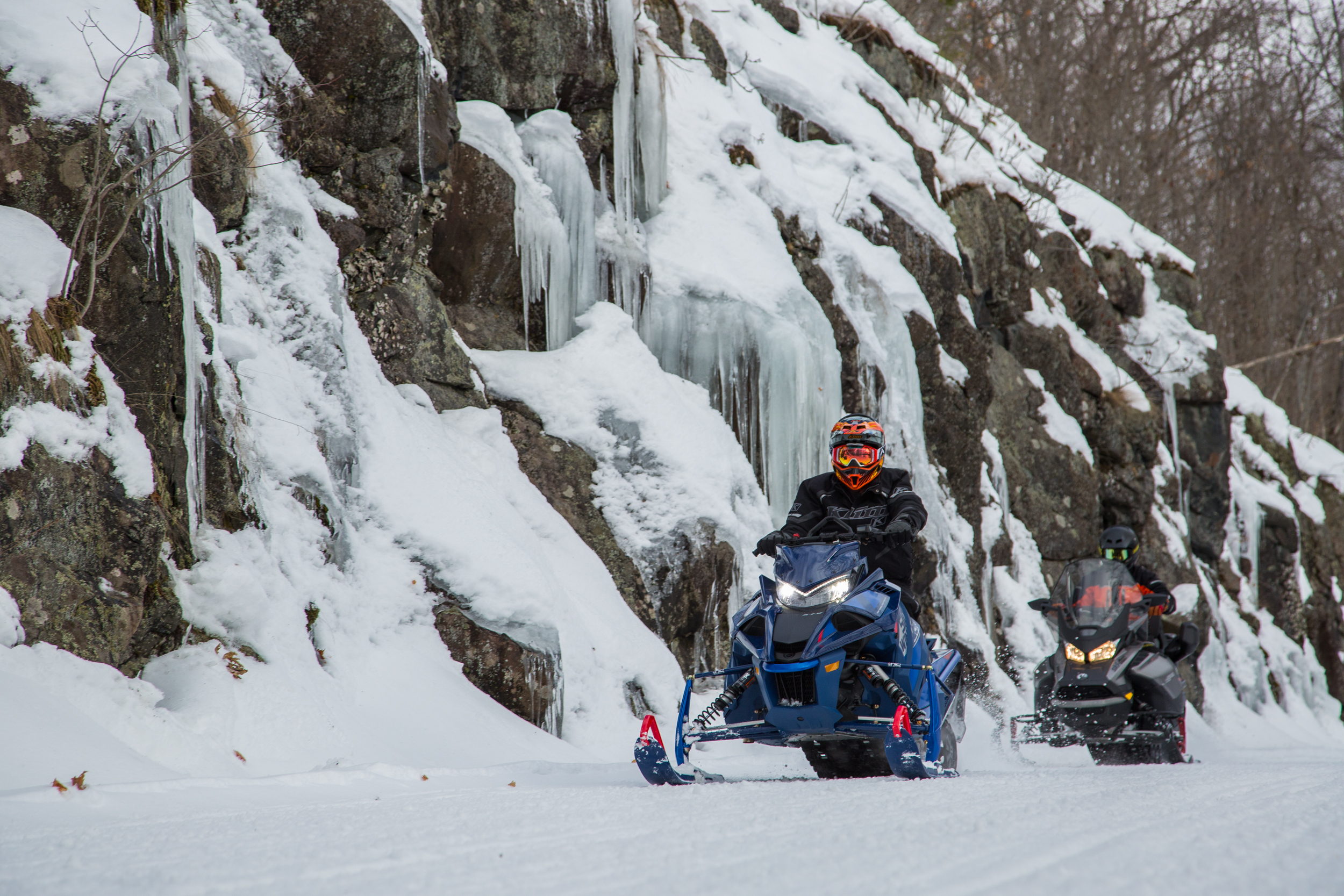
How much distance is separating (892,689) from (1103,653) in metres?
2.99

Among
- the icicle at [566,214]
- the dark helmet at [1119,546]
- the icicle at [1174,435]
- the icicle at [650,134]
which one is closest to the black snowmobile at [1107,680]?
the dark helmet at [1119,546]

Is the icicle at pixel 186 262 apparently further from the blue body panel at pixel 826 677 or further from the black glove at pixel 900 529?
the black glove at pixel 900 529

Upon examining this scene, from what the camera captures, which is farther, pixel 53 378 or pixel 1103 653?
pixel 1103 653

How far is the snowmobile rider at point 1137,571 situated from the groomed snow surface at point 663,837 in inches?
122

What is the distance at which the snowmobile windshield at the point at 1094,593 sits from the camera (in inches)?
273

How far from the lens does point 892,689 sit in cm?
433

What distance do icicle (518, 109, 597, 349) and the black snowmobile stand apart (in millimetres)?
4161

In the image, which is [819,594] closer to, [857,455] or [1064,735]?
[857,455]

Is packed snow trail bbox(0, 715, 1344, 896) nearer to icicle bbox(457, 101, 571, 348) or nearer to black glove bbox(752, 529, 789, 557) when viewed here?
black glove bbox(752, 529, 789, 557)

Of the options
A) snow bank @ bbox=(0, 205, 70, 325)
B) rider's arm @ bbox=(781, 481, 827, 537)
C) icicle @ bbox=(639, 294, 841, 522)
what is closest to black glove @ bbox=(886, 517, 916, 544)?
rider's arm @ bbox=(781, 481, 827, 537)

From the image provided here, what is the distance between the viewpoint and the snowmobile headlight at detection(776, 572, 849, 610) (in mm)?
4324

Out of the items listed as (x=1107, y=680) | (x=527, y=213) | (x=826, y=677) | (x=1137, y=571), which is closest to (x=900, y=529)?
(x=826, y=677)

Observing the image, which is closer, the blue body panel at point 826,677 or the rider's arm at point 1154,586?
the blue body panel at point 826,677

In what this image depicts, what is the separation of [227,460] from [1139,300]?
50.7 feet
